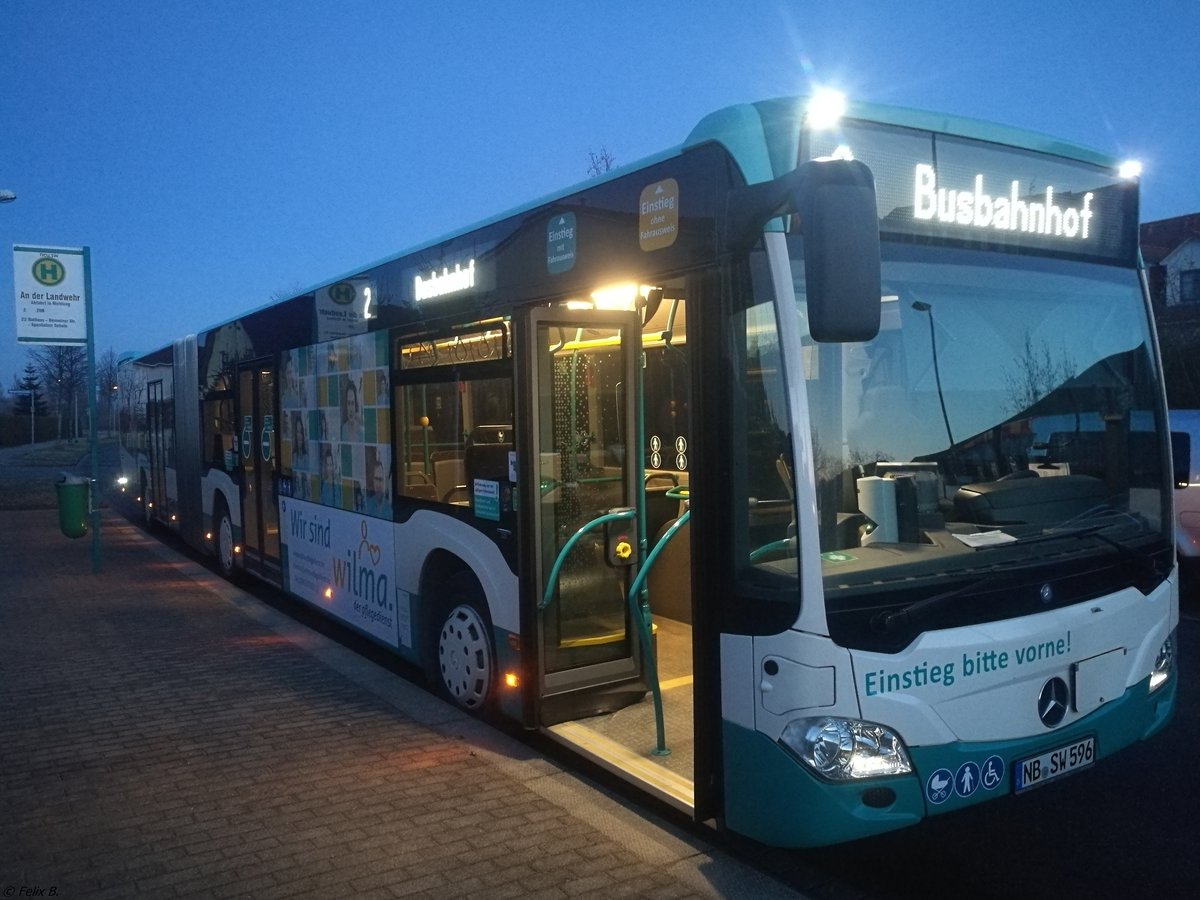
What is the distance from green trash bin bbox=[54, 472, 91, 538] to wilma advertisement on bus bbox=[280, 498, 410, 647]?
234 inches

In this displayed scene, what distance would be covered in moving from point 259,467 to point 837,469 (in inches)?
298

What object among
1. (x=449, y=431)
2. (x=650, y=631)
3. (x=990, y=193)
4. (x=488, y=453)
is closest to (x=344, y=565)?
(x=449, y=431)

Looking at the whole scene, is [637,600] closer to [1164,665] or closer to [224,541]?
[1164,665]

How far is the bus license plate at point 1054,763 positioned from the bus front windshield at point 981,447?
58 cm

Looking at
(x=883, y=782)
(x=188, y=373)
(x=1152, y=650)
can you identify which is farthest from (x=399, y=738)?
(x=188, y=373)

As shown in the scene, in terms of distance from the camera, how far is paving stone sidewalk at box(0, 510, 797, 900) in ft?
13.5

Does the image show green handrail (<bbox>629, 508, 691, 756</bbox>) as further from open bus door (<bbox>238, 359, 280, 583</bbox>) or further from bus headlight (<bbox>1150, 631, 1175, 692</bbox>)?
open bus door (<bbox>238, 359, 280, 583</bbox>)

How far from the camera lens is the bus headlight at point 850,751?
11.9 feet

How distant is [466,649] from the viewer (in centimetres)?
612

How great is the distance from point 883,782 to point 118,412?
19.8m

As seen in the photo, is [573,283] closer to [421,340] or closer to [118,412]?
[421,340]

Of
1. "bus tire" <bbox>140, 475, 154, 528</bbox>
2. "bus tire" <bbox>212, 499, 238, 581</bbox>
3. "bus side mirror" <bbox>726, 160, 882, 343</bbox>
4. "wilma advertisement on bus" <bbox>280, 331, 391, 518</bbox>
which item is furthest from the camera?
"bus tire" <bbox>140, 475, 154, 528</bbox>

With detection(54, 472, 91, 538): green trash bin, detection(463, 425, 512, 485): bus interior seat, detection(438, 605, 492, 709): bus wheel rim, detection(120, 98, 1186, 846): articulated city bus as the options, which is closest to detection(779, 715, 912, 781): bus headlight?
detection(120, 98, 1186, 846): articulated city bus

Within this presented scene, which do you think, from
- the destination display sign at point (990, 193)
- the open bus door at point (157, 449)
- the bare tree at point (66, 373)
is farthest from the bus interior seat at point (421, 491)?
the bare tree at point (66, 373)
